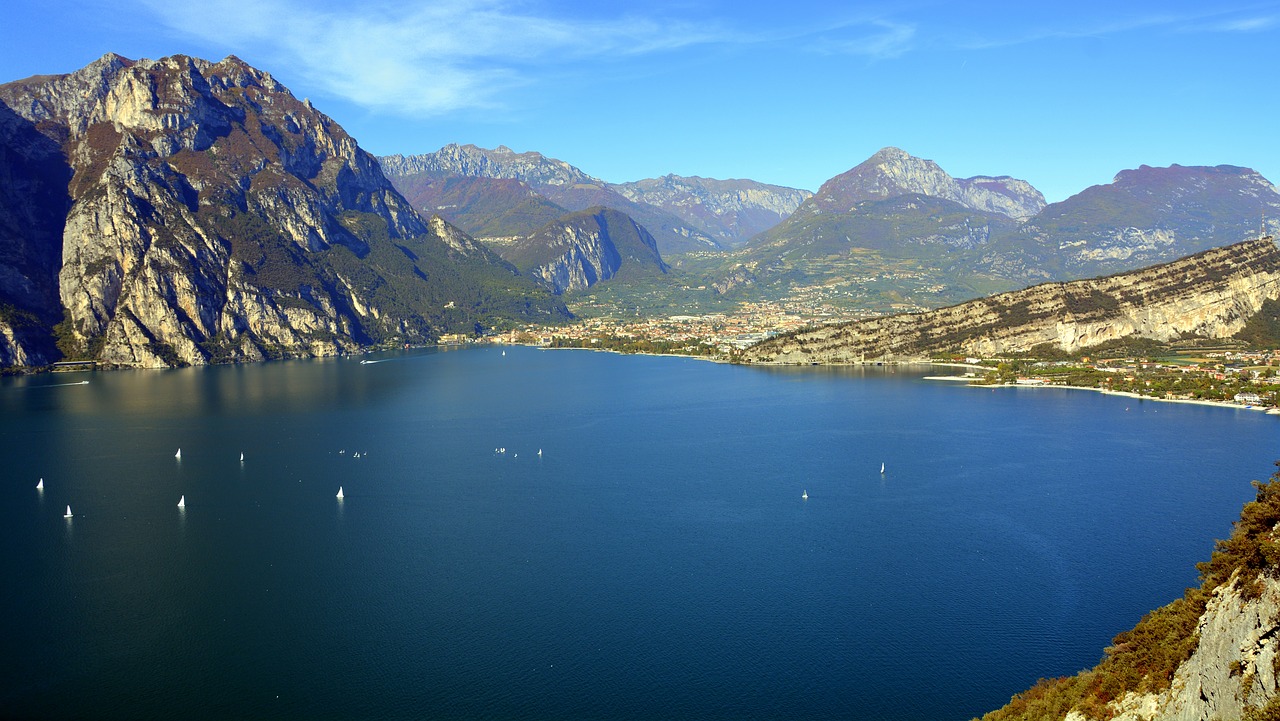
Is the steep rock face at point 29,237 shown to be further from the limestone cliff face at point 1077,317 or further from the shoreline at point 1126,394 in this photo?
the shoreline at point 1126,394

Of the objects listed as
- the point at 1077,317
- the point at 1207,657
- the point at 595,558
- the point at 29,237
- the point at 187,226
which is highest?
the point at 187,226

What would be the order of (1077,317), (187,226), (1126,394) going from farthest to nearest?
(187,226) < (1077,317) < (1126,394)

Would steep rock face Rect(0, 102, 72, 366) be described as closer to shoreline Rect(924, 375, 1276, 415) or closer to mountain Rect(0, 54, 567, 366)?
mountain Rect(0, 54, 567, 366)

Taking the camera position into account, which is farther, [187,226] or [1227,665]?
[187,226]

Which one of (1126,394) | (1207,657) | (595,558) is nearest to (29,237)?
(595,558)

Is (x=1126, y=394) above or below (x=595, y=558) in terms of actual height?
above

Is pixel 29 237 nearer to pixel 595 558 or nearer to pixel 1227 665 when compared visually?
pixel 595 558
